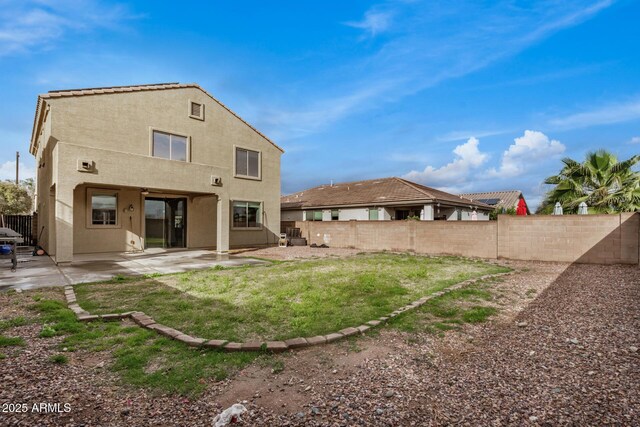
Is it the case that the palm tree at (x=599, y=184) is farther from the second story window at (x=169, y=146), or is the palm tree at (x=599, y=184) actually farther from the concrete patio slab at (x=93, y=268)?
the second story window at (x=169, y=146)

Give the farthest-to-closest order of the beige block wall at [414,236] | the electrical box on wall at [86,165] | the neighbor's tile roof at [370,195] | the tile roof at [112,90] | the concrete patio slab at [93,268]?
the neighbor's tile roof at [370,195]
the beige block wall at [414,236]
the tile roof at [112,90]
the electrical box on wall at [86,165]
the concrete patio slab at [93,268]

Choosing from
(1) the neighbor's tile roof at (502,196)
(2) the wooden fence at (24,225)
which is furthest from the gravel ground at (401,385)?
(1) the neighbor's tile roof at (502,196)

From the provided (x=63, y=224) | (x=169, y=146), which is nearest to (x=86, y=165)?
(x=63, y=224)

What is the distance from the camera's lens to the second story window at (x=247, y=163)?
1786 cm

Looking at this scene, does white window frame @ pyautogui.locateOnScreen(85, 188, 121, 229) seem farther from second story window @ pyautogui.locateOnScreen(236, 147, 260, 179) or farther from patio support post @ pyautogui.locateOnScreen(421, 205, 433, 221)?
patio support post @ pyautogui.locateOnScreen(421, 205, 433, 221)

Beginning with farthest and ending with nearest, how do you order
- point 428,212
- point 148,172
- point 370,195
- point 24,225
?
1. point 370,195
2. point 428,212
3. point 24,225
4. point 148,172

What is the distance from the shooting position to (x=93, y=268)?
9664 millimetres

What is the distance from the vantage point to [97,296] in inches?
248

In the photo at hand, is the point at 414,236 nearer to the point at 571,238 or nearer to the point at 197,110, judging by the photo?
the point at 571,238

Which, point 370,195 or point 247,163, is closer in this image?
point 247,163

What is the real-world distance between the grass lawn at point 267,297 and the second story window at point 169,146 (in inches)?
321

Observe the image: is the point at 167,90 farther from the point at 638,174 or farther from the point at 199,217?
the point at 638,174

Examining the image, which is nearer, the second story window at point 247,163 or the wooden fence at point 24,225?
the second story window at point 247,163

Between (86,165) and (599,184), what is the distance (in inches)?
802
